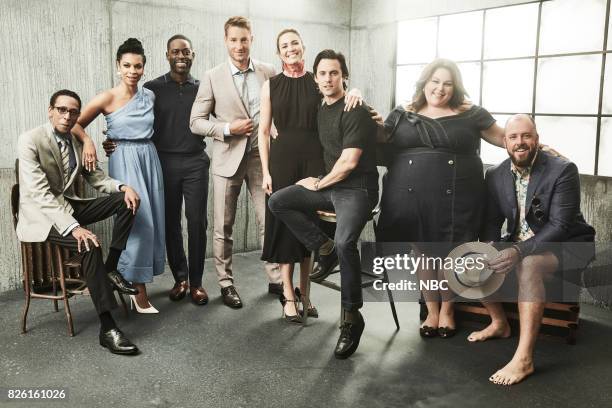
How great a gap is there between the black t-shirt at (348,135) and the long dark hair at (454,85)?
0.32 meters

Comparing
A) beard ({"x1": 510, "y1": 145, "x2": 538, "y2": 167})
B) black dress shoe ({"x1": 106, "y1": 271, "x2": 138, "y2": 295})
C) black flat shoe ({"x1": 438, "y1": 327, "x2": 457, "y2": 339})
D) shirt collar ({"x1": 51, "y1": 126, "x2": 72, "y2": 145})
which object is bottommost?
black flat shoe ({"x1": 438, "y1": 327, "x2": 457, "y2": 339})

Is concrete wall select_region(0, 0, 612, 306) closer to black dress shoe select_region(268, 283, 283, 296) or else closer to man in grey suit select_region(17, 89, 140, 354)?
man in grey suit select_region(17, 89, 140, 354)

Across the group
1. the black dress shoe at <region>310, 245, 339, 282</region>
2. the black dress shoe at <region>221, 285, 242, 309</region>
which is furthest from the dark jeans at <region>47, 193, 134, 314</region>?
the black dress shoe at <region>310, 245, 339, 282</region>

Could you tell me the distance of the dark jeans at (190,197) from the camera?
4051mm

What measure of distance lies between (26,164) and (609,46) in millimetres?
3619

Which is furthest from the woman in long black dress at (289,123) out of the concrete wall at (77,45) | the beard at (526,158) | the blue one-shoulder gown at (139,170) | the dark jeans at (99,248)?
the concrete wall at (77,45)

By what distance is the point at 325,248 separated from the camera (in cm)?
335

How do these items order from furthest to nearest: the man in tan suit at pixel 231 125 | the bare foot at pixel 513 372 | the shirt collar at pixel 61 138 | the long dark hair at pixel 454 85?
the man in tan suit at pixel 231 125
the shirt collar at pixel 61 138
the long dark hair at pixel 454 85
the bare foot at pixel 513 372

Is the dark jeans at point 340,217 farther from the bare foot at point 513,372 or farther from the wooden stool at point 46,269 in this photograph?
the wooden stool at point 46,269

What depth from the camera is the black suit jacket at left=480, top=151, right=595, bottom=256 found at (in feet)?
10.3

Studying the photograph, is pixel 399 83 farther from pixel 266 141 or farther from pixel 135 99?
pixel 135 99

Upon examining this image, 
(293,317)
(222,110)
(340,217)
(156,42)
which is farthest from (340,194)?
(156,42)

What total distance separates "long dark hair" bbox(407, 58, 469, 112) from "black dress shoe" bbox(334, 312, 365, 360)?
1267mm

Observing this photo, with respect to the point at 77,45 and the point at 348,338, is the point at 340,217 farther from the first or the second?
the point at 77,45
